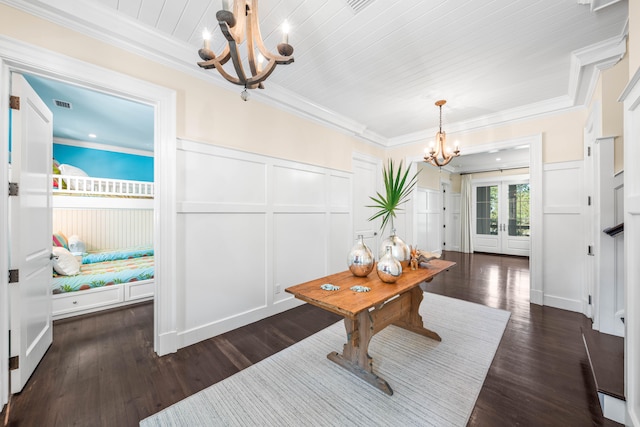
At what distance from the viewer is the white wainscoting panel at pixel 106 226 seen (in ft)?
13.4

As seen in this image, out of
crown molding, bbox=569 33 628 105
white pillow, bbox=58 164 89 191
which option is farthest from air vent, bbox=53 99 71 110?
crown molding, bbox=569 33 628 105

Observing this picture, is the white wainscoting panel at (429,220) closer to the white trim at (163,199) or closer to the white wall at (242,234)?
the white wall at (242,234)

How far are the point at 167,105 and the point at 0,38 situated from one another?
924mm

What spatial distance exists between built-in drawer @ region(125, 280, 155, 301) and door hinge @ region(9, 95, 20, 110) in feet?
7.83

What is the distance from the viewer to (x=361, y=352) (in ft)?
6.11

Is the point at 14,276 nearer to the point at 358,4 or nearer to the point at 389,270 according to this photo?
the point at 389,270

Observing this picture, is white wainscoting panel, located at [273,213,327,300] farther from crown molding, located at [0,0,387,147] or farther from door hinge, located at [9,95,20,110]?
door hinge, located at [9,95,20,110]

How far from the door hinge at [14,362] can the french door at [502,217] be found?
9.14m

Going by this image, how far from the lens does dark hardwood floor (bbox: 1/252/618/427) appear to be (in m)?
1.52

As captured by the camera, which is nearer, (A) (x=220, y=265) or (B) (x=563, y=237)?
(A) (x=220, y=265)

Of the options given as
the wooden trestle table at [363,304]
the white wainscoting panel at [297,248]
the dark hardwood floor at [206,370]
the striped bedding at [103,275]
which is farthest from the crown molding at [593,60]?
the striped bedding at [103,275]

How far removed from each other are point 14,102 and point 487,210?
938 cm

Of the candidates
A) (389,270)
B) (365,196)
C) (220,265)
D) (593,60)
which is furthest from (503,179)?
(220,265)

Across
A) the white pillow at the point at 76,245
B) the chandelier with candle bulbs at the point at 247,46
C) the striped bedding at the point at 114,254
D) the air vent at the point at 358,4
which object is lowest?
the striped bedding at the point at 114,254
